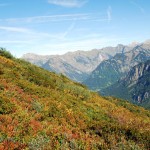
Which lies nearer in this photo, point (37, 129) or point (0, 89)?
point (37, 129)

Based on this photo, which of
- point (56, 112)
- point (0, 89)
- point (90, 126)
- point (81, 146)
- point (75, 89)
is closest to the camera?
point (81, 146)

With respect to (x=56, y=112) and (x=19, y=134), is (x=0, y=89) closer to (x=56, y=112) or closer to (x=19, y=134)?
(x=56, y=112)

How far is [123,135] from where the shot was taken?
15.7m

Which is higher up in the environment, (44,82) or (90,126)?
(44,82)

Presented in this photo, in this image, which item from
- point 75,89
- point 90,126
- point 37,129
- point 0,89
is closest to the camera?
point 37,129

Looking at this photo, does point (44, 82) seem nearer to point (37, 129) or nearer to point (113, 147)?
point (37, 129)

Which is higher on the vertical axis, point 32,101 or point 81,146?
point 32,101

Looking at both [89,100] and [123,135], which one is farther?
[89,100]

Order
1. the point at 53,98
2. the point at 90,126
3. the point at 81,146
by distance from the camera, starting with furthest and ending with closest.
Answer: the point at 53,98
the point at 90,126
the point at 81,146

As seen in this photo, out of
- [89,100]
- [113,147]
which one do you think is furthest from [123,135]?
[89,100]

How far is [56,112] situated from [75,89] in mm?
14282

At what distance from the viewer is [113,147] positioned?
523 inches

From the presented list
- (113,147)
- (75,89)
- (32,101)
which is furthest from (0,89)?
(75,89)

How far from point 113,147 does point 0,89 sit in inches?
451
